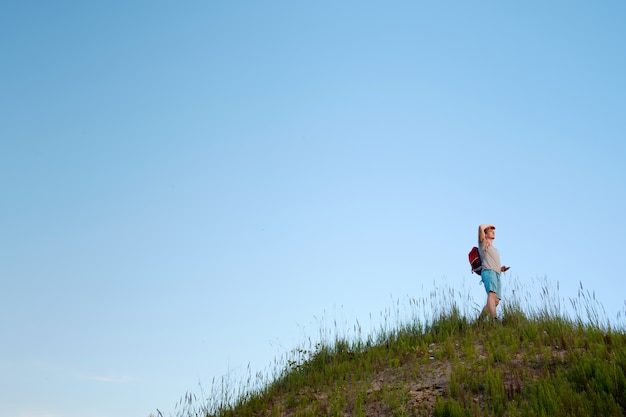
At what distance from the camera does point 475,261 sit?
1126 centimetres

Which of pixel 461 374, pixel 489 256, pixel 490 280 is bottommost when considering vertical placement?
pixel 461 374

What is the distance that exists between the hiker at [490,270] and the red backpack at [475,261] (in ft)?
0.33

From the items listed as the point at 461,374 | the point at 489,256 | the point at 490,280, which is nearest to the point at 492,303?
the point at 490,280

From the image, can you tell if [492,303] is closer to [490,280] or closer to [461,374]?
[490,280]

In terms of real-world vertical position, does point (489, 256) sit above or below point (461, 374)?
above

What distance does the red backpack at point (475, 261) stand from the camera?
11.2 meters

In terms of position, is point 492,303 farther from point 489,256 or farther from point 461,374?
point 461,374

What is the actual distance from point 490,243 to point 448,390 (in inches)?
133

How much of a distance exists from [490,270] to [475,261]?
0.37 metres

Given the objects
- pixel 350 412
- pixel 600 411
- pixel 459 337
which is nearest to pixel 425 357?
pixel 459 337

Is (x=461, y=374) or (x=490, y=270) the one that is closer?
(x=461, y=374)

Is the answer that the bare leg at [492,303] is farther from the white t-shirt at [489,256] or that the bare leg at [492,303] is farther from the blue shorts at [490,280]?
the white t-shirt at [489,256]

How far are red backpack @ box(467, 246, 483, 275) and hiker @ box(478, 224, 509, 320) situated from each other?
10cm

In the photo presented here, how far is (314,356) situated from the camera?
1198 centimetres
